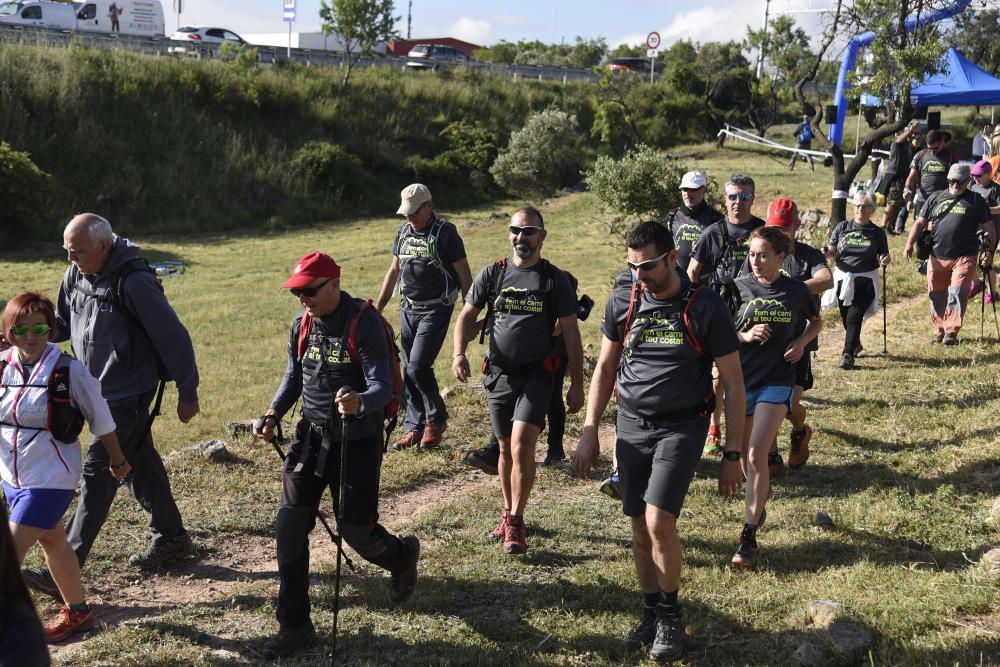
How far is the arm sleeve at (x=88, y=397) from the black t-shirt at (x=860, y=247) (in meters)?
7.77

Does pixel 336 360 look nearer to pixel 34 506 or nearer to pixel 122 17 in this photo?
pixel 34 506

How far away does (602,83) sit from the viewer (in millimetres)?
43938

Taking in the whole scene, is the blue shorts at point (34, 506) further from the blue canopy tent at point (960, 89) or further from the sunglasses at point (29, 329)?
the blue canopy tent at point (960, 89)

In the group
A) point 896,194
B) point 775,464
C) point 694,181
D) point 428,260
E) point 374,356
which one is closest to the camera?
point 374,356

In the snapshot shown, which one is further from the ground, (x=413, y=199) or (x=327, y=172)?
(x=413, y=199)

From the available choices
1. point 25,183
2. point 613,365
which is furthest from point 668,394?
point 25,183

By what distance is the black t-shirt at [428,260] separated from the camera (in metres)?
7.69

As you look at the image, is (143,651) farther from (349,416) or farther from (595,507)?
(595,507)

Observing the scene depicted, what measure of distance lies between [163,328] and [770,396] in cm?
350

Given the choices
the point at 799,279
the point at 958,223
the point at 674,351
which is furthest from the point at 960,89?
the point at 674,351

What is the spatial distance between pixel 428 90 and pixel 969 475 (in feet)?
111

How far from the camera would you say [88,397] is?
454cm

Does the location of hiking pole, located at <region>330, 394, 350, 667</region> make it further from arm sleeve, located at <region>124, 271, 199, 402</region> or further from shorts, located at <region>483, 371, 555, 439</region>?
shorts, located at <region>483, 371, 555, 439</region>

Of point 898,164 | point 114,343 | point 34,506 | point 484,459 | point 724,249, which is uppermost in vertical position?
point 898,164
